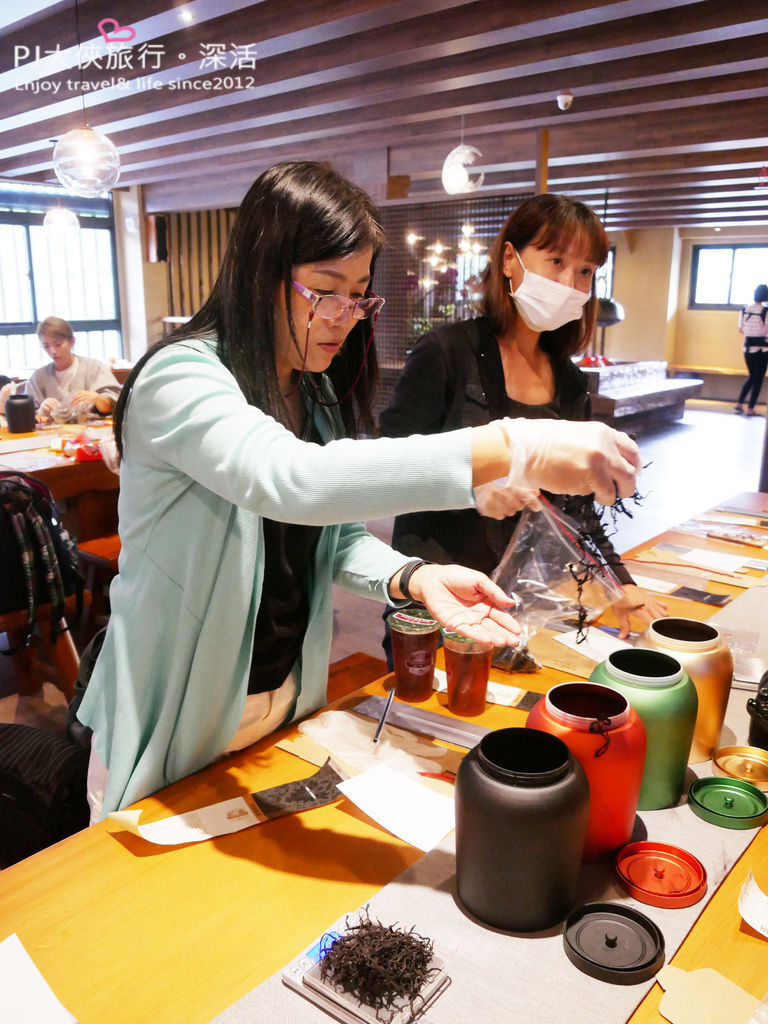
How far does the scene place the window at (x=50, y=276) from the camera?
1015 centimetres

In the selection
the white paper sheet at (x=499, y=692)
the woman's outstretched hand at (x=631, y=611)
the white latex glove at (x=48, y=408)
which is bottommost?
the white paper sheet at (x=499, y=692)

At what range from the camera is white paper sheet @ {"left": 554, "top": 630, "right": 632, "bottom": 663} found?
153cm

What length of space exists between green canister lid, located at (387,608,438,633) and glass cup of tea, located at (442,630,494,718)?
31 millimetres

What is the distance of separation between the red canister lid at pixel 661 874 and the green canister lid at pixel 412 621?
481 mm

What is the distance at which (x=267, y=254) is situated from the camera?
1.07m

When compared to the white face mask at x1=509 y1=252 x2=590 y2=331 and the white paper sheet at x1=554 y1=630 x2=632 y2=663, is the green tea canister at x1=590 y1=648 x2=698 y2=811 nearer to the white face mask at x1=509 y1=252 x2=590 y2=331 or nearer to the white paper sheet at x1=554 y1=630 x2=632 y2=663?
the white paper sheet at x1=554 y1=630 x2=632 y2=663

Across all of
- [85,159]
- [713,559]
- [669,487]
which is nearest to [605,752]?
[713,559]

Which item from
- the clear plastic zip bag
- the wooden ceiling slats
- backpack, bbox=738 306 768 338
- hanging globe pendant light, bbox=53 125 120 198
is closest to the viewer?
Answer: the clear plastic zip bag

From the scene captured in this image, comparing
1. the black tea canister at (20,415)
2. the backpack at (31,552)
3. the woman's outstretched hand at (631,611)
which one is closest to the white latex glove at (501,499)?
the woman's outstretched hand at (631,611)

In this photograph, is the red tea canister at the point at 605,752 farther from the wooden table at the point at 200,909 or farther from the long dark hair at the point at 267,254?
the long dark hair at the point at 267,254

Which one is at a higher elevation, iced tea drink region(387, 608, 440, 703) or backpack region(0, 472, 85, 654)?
iced tea drink region(387, 608, 440, 703)

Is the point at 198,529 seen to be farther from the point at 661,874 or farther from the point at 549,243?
the point at 549,243

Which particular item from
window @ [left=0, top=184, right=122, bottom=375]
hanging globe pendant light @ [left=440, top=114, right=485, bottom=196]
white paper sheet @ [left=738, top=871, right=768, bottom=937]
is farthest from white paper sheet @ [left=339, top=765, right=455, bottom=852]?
window @ [left=0, top=184, right=122, bottom=375]

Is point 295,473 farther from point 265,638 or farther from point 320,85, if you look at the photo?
point 320,85
